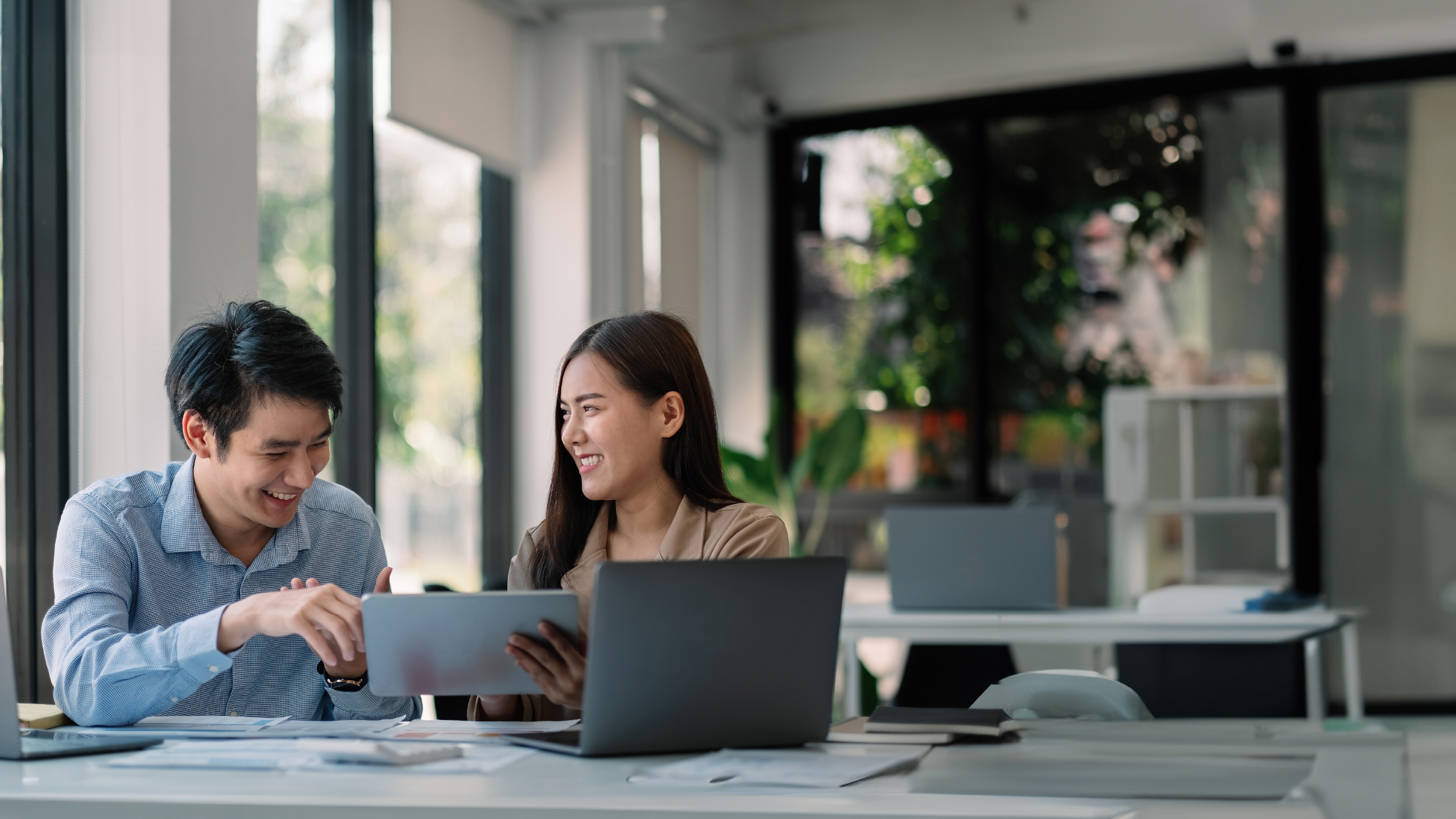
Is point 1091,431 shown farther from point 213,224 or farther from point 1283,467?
point 213,224

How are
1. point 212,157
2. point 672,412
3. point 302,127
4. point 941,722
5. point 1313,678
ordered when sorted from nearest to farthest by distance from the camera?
point 941,722, point 672,412, point 212,157, point 1313,678, point 302,127

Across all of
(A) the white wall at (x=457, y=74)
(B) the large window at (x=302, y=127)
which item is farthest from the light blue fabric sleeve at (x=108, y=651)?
(A) the white wall at (x=457, y=74)

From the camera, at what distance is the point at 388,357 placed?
17.6 ft

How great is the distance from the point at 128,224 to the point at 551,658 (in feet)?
5.65

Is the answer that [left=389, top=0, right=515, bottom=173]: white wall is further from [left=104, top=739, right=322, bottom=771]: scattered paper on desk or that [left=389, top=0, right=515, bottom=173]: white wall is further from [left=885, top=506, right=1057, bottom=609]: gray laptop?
[left=104, top=739, right=322, bottom=771]: scattered paper on desk

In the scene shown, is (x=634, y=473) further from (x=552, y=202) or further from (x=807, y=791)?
(x=552, y=202)

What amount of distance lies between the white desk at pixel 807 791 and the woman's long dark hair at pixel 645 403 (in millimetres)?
706

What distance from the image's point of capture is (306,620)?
164 centimetres

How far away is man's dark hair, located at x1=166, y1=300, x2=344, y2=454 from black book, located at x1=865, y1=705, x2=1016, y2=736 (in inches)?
38.5

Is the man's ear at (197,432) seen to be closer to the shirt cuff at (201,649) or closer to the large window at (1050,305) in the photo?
the shirt cuff at (201,649)

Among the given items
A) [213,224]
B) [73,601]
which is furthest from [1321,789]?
[213,224]

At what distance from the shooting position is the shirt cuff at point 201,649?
1694 mm

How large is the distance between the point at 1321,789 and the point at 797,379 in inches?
206

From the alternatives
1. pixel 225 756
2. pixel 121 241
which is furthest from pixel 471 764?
pixel 121 241
